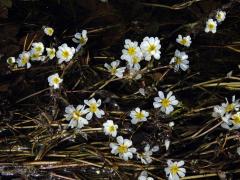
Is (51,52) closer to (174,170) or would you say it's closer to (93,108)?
(93,108)

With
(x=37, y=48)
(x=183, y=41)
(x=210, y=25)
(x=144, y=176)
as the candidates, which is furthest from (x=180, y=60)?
(x=37, y=48)

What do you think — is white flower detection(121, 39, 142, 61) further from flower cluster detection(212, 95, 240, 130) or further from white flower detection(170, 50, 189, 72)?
flower cluster detection(212, 95, 240, 130)

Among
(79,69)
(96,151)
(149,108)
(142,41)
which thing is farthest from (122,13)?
(96,151)

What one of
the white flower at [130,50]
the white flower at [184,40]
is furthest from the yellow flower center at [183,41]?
the white flower at [130,50]

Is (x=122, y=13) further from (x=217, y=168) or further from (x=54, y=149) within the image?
(x=217, y=168)

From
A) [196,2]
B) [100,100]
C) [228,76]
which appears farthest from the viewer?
[196,2]

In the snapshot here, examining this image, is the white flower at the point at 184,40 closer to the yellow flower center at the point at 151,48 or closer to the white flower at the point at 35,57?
the yellow flower center at the point at 151,48

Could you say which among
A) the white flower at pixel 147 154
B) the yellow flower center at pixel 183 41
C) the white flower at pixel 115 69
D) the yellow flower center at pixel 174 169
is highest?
the yellow flower center at pixel 183 41
